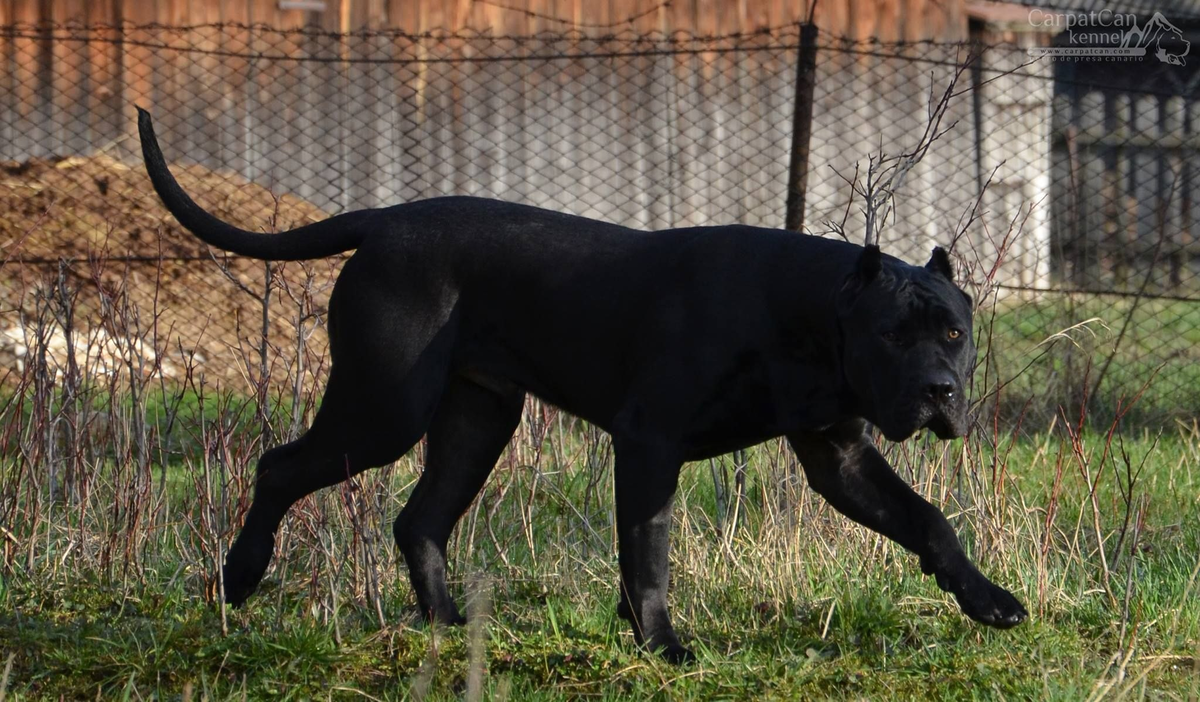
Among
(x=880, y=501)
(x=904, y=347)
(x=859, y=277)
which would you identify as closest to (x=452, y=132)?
(x=880, y=501)

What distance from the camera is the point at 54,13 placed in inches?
415

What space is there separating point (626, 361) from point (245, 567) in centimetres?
135

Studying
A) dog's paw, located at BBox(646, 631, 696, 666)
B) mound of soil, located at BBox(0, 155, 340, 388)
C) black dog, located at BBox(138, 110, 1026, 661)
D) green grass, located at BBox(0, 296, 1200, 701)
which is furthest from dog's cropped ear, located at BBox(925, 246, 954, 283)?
mound of soil, located at BBox(0, 155, 340, 388)

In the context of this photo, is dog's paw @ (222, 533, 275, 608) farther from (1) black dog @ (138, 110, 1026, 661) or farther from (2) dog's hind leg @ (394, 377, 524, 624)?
(2) dog's hind leg @ (394, 377, 524, 624)

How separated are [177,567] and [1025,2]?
373 inches

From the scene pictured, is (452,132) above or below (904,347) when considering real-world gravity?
above

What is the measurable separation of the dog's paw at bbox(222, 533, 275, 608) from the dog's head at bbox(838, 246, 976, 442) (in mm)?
1883

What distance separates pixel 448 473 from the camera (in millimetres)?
4504

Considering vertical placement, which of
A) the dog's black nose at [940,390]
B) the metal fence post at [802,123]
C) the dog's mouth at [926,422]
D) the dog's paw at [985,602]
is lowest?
the dog's paw at [985,602]

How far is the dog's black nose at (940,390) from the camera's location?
3.45 m

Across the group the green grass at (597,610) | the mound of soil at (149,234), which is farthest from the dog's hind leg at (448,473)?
the mound of soil at (149,234)

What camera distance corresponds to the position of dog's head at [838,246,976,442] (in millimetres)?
3473

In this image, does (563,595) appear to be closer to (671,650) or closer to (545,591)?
(545,591)

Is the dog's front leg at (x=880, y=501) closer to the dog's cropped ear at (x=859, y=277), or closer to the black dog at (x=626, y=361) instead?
the black dog at (x=626, y=361)
